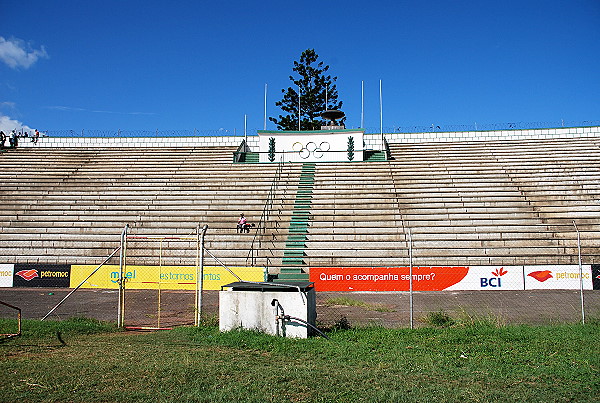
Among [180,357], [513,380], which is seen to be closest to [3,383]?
[180,357]

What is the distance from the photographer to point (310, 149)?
1198 inches

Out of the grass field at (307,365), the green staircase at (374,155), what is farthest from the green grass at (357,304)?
the green staircase at (374,155)

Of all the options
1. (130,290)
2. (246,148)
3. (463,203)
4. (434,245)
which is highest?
(246,148)

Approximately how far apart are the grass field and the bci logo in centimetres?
881

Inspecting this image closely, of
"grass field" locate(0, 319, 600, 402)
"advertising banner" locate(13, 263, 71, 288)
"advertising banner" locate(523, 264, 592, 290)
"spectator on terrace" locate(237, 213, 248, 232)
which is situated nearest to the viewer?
"grass field" locate(0, 319, 600, 402)

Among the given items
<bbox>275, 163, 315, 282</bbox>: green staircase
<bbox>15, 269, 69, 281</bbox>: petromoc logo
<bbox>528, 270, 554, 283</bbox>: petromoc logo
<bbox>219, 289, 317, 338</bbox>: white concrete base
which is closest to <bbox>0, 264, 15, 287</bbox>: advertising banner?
<bbox>15, 269, 69, 281</bbox>: petromoc logo

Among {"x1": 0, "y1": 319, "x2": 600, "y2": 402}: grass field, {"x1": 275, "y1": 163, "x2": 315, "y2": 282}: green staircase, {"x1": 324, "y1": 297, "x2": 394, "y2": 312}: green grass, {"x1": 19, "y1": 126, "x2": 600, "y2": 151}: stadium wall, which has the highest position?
{"x1": 19, "y1": 126, "x2": 600, "y2": 151}: stadium wall

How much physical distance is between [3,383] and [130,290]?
498 inches

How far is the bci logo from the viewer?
18.0 m

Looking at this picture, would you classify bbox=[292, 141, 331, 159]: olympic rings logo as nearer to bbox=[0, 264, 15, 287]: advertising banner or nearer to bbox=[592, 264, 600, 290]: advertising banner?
bbox=[592, 264, 600, 290]: advertising banner

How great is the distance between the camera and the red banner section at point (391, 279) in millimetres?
18109

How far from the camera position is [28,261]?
20.9m

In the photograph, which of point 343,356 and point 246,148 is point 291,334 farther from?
point 246,148

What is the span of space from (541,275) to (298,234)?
1008cm
